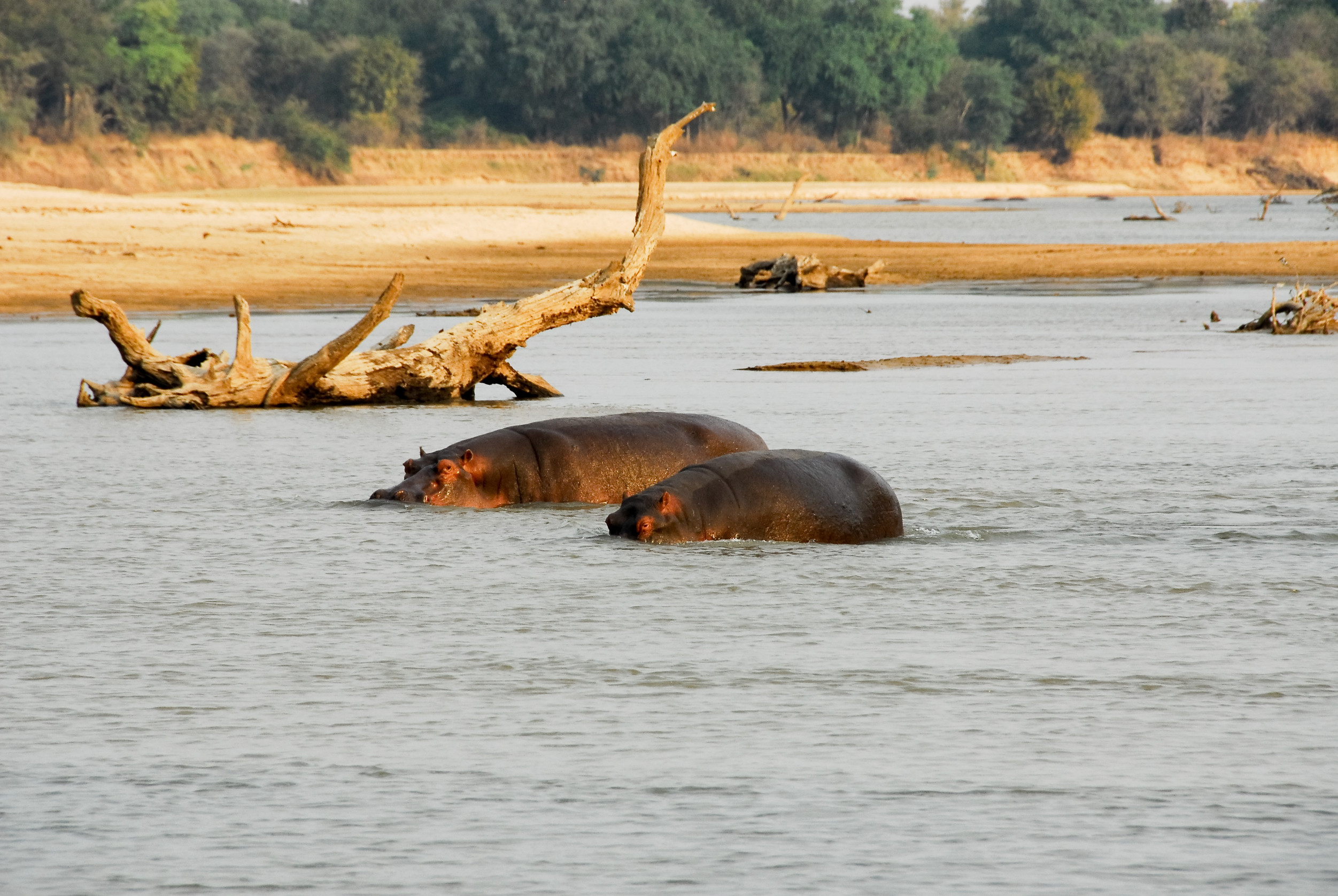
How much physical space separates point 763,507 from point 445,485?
1617 millimetres

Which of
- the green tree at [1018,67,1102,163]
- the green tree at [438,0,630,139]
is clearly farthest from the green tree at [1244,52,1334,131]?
the green tree at [438,0,630,139]

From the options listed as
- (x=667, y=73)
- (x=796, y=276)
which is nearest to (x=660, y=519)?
(x=796, y=276)

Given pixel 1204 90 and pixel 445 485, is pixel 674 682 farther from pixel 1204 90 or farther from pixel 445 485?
pixel 1204 90

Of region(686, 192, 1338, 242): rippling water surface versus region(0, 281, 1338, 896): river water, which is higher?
region(686, 192, 1338, 242): rippling water surface

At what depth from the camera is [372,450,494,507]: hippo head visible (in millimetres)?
7758

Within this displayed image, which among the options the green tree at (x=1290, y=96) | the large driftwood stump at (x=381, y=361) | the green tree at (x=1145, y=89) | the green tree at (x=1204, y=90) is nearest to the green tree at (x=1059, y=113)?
the green tree at (x=1145, y=89)

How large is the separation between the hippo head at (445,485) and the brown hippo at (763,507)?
105 cm

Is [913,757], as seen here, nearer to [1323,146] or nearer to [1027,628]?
[1027,628]

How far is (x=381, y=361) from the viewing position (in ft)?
40.0

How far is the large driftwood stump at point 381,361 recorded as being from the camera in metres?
11.8

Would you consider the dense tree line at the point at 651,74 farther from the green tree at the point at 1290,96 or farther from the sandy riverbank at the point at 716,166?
the sandy riverbank at the point at 716,166

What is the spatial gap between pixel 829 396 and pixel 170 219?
2691cm

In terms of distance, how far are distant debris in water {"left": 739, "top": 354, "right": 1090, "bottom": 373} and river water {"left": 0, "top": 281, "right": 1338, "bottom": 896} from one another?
469 cm

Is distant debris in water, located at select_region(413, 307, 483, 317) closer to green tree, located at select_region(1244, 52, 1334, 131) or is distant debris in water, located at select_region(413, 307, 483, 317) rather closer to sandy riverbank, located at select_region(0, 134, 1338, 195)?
sandy riverbank, located at select_region(0, 134, 1338, 195)
